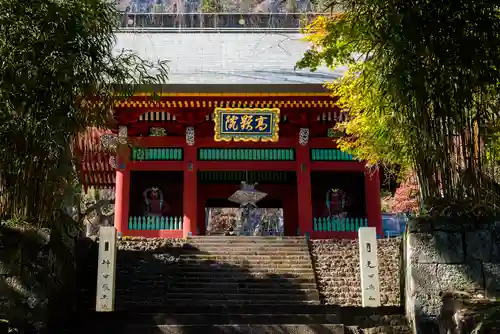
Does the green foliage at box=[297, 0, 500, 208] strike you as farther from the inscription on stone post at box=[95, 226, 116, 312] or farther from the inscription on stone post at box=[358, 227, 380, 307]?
the inscription on stone post at box=[95, 226, 116, 312]

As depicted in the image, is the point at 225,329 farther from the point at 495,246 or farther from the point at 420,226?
the point at 495,246

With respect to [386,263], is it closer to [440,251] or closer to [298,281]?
[298,281]

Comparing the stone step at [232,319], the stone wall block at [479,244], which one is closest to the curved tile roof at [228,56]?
the stone step at [232,319]

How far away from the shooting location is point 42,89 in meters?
6.13

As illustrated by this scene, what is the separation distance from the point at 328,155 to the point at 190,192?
3.60 metres

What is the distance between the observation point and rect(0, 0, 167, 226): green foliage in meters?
5.99

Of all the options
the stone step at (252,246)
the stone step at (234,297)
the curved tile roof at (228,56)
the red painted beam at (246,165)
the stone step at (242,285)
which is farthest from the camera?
the red painted beam at (246,165)

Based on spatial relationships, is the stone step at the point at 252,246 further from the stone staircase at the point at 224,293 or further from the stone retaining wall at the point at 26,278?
Result: the stone retaining wall at the point at 26,278

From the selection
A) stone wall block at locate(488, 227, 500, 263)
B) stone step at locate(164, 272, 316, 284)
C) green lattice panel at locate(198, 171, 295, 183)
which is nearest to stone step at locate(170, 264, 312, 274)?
stone step at locate(164, 272, 316, 284)

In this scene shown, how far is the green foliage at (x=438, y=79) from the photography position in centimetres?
571

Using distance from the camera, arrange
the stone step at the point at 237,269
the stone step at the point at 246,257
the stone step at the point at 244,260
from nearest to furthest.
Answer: the stone step at the point at 237,269 → the stone step at the point at 244,260 → the stone step at the point at 246,257

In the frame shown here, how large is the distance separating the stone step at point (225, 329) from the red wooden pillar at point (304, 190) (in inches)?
265

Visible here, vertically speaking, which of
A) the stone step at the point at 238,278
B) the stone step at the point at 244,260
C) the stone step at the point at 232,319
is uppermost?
the stone step at the point at 244,260

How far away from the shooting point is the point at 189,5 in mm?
21391
